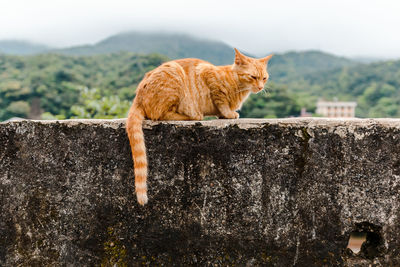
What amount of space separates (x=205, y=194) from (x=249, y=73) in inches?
38.6

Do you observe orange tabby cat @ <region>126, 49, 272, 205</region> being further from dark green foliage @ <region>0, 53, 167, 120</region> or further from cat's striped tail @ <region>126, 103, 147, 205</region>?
dark green foliage @ <region>0, 53, 167, 120</region>

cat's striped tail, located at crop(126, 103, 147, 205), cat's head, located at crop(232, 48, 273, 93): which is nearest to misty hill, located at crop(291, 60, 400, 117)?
cat's head, located at crop(232, 48, 273, 93)

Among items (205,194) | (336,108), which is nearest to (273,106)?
(336,108)

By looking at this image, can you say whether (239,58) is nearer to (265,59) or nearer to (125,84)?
(265,59)

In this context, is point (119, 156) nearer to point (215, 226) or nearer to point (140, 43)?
point (215, 226)

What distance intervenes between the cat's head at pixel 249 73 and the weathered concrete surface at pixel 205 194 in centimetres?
61

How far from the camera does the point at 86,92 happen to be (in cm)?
836

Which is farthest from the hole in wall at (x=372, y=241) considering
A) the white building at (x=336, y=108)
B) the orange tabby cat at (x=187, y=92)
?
the white building at (x=336, y=108)

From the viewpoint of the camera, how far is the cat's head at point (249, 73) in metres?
2.31

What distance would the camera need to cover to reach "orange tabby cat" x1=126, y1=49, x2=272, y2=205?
175 centimetres

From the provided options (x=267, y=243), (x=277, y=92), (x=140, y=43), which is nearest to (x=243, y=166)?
(x=267, y=243)

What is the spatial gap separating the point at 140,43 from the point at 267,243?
70601mm

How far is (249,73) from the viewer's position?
2.30 meters

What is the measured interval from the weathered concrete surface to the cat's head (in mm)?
605
